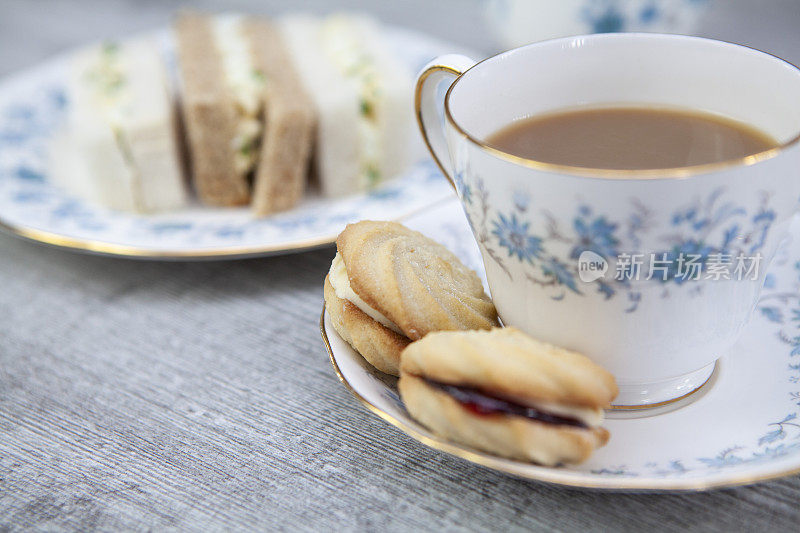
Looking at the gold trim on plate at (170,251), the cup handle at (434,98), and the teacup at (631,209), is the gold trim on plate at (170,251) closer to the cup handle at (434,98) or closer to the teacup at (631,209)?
the cup handle at (434,98)

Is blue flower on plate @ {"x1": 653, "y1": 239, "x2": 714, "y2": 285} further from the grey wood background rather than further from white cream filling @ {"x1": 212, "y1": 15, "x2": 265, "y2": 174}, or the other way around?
white cream filling @ {"x1": 212, "y1": 15, "x2": 265, "y2": 174}

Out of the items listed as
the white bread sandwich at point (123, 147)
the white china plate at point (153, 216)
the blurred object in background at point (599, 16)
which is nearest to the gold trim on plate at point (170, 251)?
Answer: the white china plate at point (153, 216)

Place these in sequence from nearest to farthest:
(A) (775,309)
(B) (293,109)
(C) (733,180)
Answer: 1. (C) (733,180)
2. (A) (775,309)
3. (B) (293,109)

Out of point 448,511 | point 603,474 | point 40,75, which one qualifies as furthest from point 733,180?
point 40,75

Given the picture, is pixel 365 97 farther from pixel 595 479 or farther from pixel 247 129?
pixel 595 479

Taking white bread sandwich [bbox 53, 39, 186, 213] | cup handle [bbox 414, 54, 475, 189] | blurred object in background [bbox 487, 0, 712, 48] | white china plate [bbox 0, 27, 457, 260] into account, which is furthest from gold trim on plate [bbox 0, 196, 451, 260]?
blurred object in background [bbox 487, 0, 712, 48]

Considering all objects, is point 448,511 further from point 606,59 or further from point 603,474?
point 606,59
